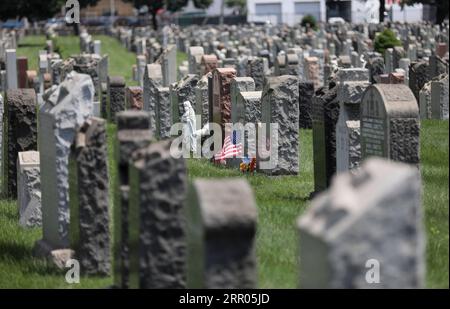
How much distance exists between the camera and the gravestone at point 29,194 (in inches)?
556

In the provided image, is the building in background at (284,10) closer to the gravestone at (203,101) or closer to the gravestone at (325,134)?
the gravestone at (203,101)

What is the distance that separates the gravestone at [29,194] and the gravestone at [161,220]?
16.7 feet

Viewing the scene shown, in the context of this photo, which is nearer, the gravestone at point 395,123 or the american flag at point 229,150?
the gravestone at point 395,123

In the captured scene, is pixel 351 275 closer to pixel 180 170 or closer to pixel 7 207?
pixel 180 170

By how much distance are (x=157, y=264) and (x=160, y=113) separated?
13.8 meters

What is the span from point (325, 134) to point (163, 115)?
776 cm

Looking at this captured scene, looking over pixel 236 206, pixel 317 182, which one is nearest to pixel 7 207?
pixel 317 182

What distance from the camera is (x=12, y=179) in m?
16.2

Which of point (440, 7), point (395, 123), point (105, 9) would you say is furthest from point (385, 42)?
point (105, 9)

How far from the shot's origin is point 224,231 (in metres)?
7.25

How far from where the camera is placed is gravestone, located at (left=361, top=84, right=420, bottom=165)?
41.5ft

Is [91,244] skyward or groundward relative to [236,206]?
groundward

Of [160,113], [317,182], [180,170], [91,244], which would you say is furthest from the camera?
[160,113]

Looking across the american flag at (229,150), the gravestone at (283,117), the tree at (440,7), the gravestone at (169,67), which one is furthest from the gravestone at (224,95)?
the gravestone at (169,67)
